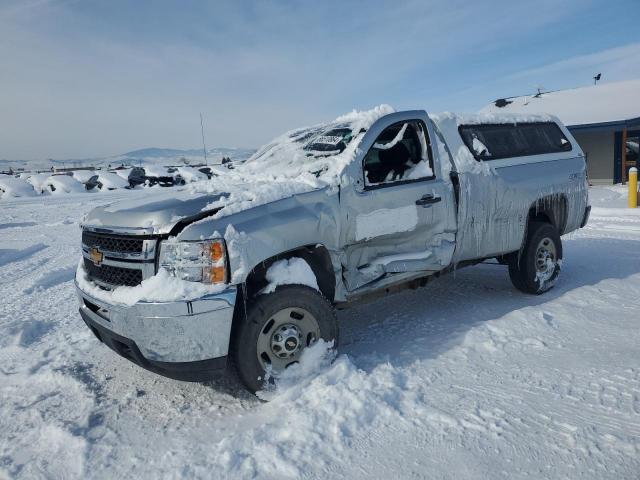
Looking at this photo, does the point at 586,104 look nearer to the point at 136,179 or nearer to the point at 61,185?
the point at 136,179

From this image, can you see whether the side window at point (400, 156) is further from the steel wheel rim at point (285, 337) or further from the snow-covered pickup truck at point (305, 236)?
the steel wheel rim at point (285, 337)

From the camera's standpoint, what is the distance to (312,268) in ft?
11.3

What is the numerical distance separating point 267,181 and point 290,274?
1.04 metres

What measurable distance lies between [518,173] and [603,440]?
2.92 metres

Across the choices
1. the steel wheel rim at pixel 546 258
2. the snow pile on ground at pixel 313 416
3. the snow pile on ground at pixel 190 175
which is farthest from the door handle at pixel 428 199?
the snow pile on ground at pixel 190 175

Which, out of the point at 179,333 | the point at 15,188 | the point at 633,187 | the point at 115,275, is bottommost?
the point at 179,333

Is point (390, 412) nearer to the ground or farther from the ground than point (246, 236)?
nearer to the ground

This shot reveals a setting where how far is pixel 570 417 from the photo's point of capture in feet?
8.85

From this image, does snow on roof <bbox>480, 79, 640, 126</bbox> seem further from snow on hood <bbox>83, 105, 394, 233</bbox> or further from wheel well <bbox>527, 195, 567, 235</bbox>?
snow on hood <bbox>83, 105, 394, 233</bbox>

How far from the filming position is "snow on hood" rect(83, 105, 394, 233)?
2975mm

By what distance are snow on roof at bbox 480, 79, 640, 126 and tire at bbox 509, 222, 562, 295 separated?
1446cm

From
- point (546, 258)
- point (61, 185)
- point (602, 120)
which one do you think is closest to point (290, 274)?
point (546, 258)

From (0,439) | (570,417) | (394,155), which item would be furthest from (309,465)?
(394,155)

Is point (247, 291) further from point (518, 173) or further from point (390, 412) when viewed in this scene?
point (518, 173)
